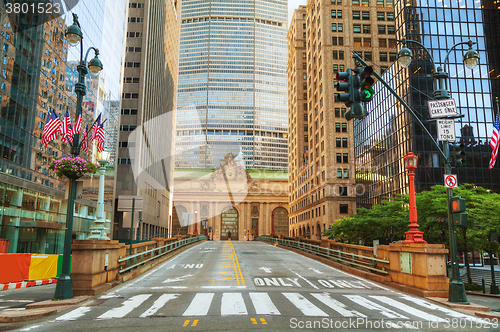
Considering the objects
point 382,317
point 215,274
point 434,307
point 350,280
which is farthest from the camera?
point 215,274

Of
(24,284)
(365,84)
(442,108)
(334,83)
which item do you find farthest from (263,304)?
(334,83)

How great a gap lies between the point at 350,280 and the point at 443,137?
924cm

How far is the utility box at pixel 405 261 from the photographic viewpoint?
53.9 feet

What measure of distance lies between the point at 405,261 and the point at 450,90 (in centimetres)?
4520

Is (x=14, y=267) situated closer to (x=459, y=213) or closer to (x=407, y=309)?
(x=407, y=309)

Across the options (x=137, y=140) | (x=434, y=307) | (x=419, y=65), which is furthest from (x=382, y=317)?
(x=137, y=140)

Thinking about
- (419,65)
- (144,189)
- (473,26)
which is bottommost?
(144,189)

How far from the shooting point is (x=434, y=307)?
508 inches

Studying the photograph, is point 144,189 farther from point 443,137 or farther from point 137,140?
point 443,137

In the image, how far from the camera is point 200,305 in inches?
490

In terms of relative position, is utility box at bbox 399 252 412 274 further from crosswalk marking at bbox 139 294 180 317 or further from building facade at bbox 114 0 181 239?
building facade at bbox 114 0 181 239

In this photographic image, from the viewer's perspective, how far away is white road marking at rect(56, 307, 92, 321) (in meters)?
10.7

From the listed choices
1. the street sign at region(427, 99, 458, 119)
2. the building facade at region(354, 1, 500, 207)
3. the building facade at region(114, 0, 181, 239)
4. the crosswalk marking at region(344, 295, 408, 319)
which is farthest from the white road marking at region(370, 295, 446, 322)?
the building facade at region(114, 0, 181, 239)

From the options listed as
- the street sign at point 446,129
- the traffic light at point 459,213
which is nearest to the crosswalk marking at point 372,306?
the traffic light at point 459,213
